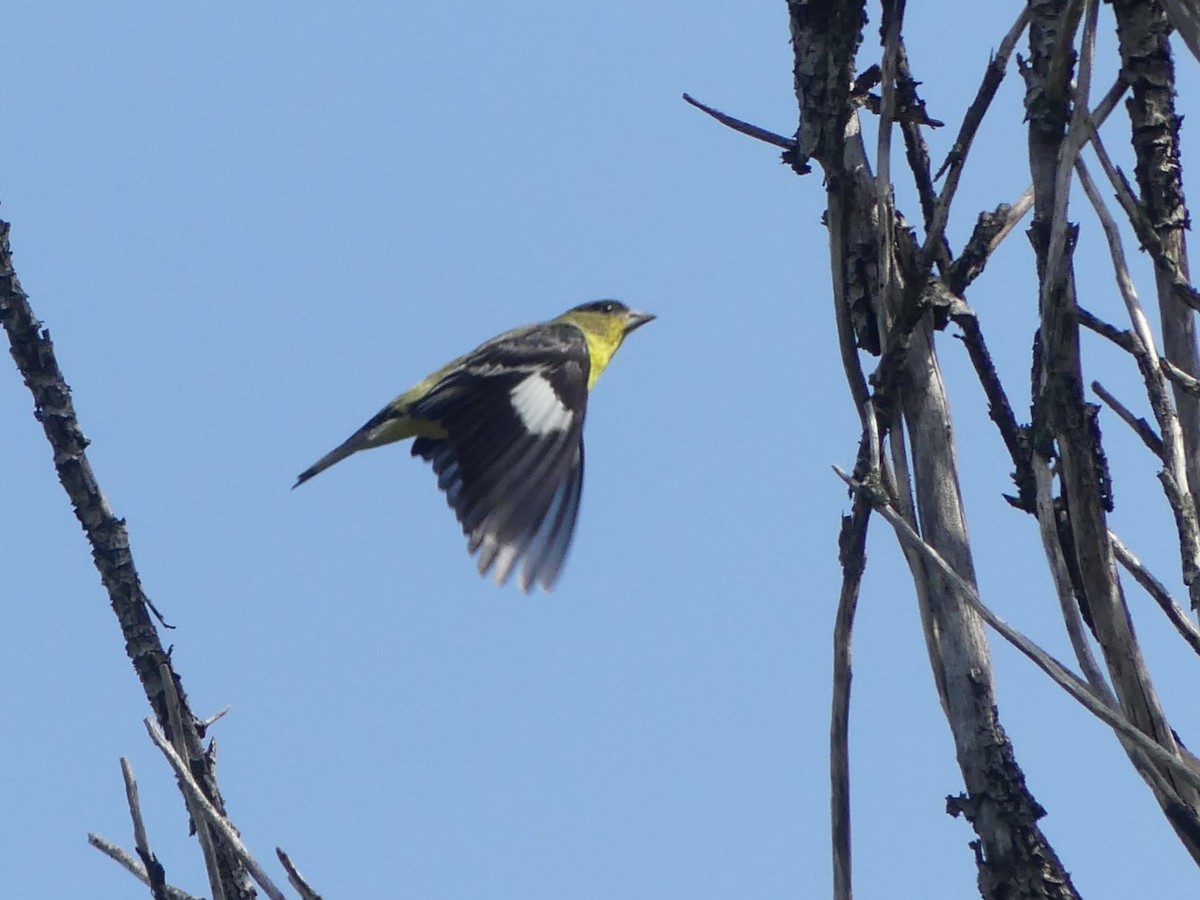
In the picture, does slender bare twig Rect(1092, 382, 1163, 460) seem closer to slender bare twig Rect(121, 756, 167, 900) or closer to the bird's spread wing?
slender bare twig Rect(121, 756, 167, 900)

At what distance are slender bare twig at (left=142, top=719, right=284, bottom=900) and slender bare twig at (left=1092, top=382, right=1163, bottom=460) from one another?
44.8 inches

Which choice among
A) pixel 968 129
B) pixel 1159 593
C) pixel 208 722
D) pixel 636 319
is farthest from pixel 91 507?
pixel 636 319

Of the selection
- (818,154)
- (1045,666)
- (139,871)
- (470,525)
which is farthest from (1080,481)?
(470,525)

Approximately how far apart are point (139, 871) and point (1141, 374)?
1531 millimetres

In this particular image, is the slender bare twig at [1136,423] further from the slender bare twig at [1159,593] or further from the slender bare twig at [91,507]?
the slender bare twig at [91,507]

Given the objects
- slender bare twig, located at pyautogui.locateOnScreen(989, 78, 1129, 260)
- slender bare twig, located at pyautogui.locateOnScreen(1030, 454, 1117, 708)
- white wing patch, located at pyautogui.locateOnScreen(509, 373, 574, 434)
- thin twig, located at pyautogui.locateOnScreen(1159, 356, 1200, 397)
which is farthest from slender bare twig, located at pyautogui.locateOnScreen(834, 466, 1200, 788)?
white wing patch, located at pyautogui.locateOnScreen(509, 373, 574, 434)

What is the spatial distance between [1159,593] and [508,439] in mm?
3826

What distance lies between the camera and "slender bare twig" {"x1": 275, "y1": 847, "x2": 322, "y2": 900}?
178 centimetres

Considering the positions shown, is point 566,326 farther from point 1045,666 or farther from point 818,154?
point 1045,666

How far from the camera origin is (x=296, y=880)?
1.83 m

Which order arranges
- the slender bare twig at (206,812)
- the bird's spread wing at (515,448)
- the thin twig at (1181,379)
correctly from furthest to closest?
the bird's spread wing at (515,448) < the slender bare twig at (206,812) < the thin twig at (1181,379)

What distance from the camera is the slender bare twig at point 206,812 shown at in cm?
188

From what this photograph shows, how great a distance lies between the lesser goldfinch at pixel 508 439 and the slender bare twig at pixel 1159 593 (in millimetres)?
3111

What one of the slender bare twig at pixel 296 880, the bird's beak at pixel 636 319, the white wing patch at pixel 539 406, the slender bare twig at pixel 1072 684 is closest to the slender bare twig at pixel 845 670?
the slender bare twig at pixel 1072 684
